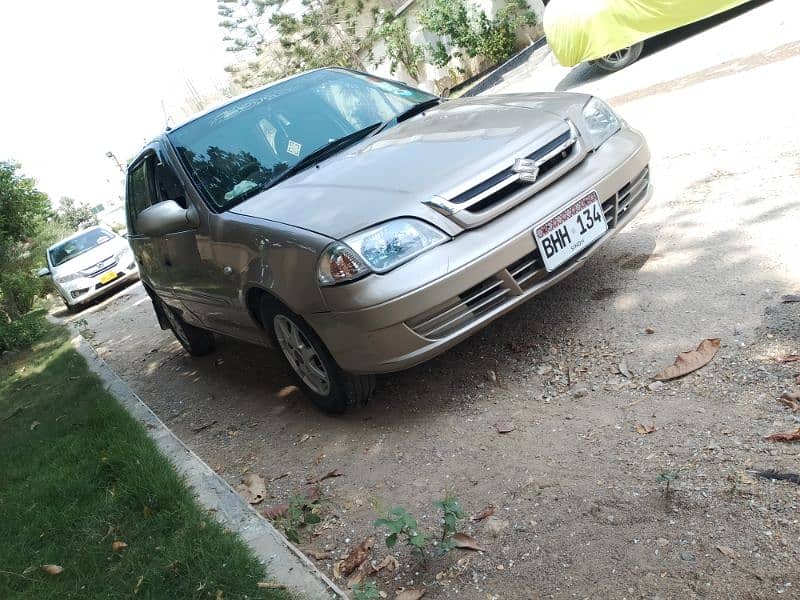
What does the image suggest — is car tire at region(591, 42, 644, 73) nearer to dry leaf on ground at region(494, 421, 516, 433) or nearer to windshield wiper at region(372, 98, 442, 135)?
windshield wiper at region(372, 98, 442, 135)

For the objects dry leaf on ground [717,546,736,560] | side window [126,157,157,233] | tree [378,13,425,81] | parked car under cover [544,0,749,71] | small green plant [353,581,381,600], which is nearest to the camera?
dry leaf on ground [717,546,736,560]

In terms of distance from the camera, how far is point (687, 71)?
346 inches

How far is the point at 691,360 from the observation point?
299 cm

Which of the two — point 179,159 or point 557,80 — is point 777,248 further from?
point 557,80

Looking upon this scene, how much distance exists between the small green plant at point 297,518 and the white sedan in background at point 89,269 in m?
11.8

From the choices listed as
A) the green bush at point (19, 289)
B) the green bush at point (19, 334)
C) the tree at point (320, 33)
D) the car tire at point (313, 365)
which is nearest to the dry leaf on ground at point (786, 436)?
the car tire at point (313, 365)

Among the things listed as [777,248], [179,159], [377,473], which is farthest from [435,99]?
[377,473]

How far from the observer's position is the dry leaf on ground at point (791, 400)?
8.20ft

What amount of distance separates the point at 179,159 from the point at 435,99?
169cm

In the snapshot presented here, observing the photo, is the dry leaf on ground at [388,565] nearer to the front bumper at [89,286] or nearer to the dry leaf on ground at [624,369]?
the dry leaf on ground at [624,369]

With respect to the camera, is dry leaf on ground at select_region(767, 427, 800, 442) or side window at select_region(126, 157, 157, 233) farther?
side window at select_region(126, 157, 157, 233)

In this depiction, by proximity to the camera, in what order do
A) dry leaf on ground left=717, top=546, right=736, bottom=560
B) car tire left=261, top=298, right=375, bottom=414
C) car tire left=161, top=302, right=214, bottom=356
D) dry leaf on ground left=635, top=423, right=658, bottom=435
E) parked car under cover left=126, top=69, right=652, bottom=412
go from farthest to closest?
car tire left=161, top=302, right=214, bottom=356
car tire left=261, top=298, right=375, bottom=414
parked car under cover left=126, top=69, right=652, bottom=412
dry leaf on ground left=635, top=423, right=658, bottom=435
dry leaf on ground left=717, top=546, right=736, bottom=560

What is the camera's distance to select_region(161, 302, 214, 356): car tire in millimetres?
6008

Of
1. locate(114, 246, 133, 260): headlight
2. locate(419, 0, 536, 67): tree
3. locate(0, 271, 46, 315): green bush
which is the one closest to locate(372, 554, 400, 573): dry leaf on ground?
locate(0, 271, 46, 315): green bush
